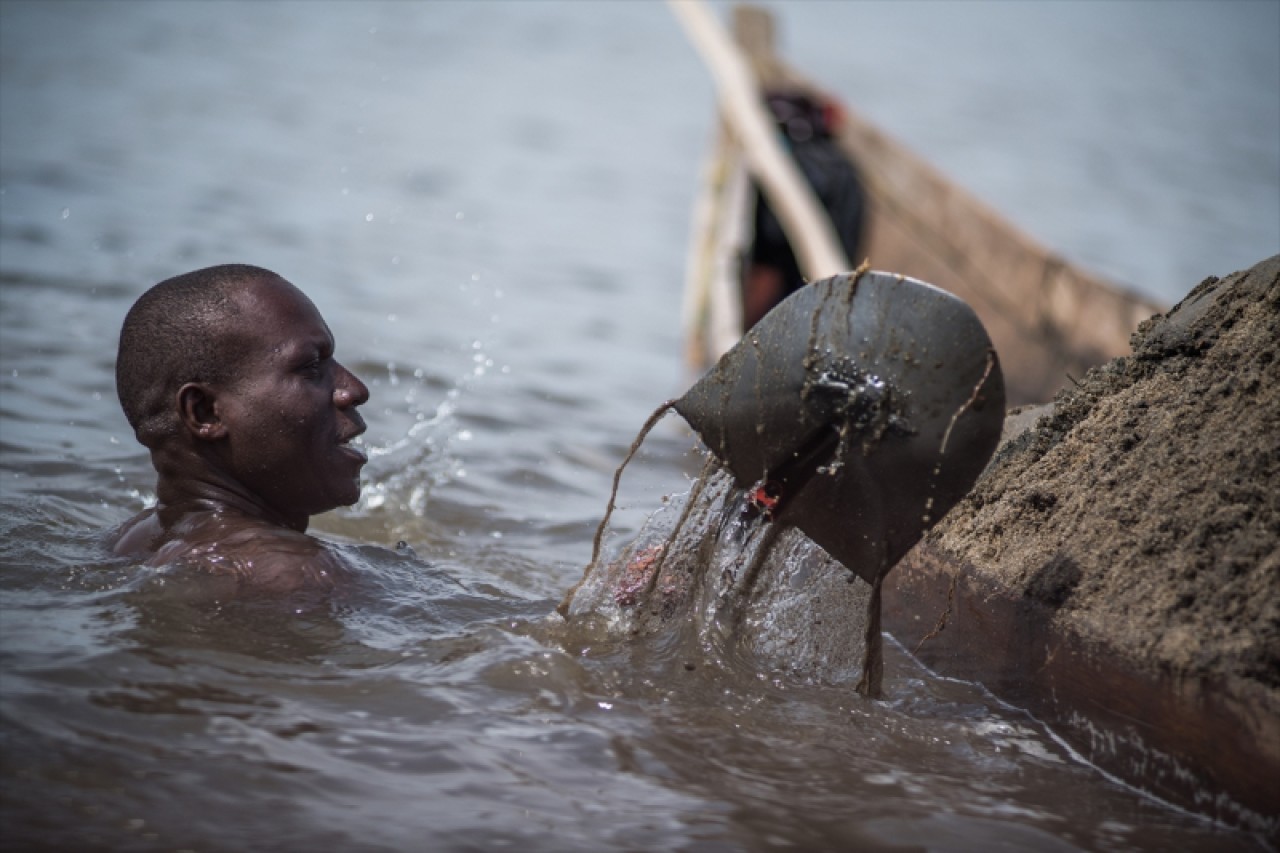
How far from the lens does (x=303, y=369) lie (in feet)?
9.98

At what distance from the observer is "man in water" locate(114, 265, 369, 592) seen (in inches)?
117

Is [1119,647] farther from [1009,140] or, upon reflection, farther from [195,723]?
[1009,140]

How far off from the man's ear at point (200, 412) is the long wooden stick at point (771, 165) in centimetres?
247

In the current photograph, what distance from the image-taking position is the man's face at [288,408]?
2996 millimetres

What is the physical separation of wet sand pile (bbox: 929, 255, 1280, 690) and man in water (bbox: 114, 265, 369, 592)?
149cm

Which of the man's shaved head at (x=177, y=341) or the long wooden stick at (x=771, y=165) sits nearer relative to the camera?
the man's shaved head at (x=177, y=341)

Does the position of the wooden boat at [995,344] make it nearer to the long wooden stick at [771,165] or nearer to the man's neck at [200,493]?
the long wooden stick at [771,165]

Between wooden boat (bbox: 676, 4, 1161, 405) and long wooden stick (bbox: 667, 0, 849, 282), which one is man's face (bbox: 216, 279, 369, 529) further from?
wooden boat (bbox: 676, 4, 1161, 405)

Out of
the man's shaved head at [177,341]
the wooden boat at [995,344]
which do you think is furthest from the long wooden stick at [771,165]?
the man's shaved head at [177,341]

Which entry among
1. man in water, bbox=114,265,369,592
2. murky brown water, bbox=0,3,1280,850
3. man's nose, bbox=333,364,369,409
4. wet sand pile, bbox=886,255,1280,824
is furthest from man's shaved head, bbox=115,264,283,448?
wet sand pile, bbox=886,255,1280,824

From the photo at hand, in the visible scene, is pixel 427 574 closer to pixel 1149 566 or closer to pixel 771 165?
pixel 1149 566

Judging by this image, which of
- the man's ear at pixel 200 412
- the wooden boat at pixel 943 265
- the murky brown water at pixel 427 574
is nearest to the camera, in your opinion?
the murky brown water at pixel 427 574

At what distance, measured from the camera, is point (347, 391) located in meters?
3.12

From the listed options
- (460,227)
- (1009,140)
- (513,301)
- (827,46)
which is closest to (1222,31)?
(827,46)
